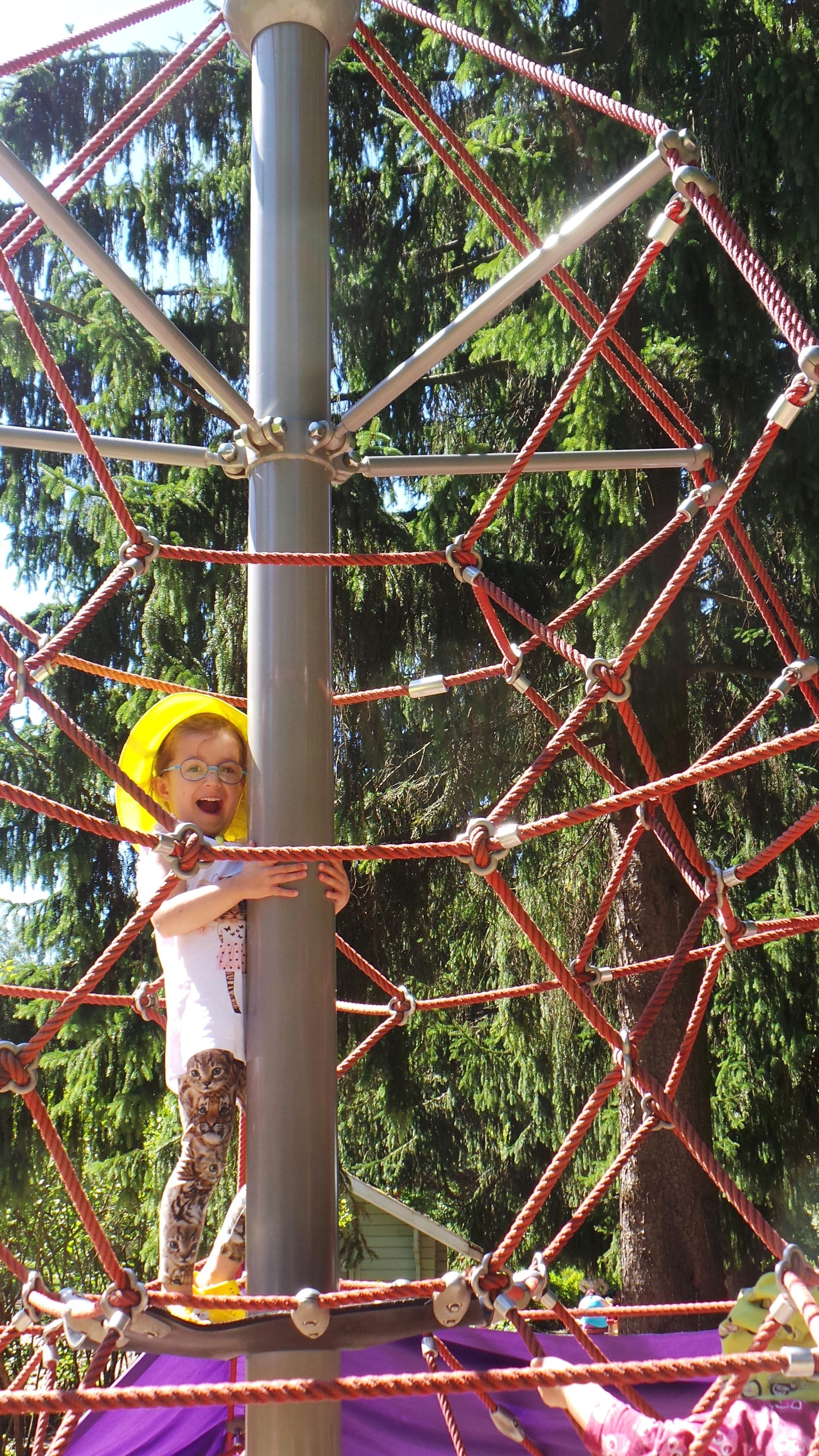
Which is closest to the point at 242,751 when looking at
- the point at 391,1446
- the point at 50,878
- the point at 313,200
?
the point at 313,200

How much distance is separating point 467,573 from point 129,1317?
113 centimetres

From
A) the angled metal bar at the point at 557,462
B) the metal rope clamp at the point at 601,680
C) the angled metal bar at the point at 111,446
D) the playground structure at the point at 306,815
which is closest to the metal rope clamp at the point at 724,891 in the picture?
the playground structure at the point at 306,815

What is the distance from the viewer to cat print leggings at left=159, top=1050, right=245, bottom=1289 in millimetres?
1464

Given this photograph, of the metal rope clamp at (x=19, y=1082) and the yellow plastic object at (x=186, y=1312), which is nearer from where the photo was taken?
the metal rope clamp at (x=19, y=1082)

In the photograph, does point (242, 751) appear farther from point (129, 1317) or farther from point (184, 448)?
point (129, 1317)

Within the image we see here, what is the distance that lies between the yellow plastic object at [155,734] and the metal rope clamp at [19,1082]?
0.58 m

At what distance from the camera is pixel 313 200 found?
1517 mm

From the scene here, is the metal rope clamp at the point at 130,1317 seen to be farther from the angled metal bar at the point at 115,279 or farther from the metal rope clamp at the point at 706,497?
the metal rope clamp at the point at 706,497

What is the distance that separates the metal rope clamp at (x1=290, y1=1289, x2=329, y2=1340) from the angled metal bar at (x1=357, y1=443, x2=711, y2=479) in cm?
124

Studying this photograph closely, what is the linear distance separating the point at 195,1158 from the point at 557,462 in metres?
1.23

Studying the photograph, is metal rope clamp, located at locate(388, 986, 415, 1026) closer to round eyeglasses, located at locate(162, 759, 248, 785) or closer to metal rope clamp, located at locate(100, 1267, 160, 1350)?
round eyeglasses, located at locate(162, 759, 248, 785)

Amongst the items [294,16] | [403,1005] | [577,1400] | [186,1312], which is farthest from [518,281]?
[186,1312]

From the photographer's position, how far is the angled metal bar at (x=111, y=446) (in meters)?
1.98

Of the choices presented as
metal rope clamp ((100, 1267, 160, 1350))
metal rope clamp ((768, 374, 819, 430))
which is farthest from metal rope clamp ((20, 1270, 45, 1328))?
metal rope clamp ((768, 374, 819, 430))
